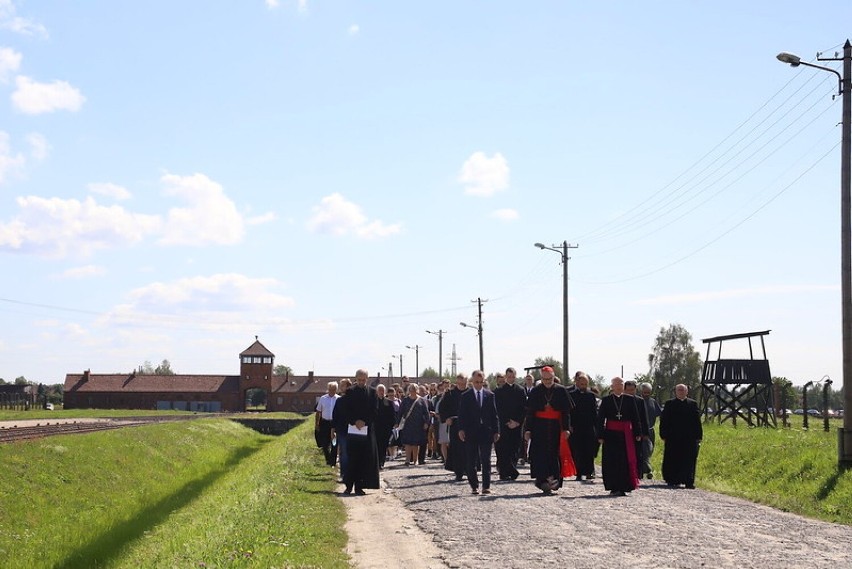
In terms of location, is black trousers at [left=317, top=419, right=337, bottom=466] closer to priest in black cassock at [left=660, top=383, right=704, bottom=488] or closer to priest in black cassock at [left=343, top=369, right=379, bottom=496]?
priest in black cassock at [left=343, top=369, right=379, bottom=496]

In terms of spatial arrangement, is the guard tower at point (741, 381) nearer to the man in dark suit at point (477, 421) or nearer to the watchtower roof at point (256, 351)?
the man in dark suit at point (477, 421)

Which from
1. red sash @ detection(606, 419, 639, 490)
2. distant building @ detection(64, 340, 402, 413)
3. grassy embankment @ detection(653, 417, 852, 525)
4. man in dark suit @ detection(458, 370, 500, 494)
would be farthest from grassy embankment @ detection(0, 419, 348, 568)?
distant building @ detection(64, 340, 402, 413)

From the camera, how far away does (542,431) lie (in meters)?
17.7

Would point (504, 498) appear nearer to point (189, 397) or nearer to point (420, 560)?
point (420, 560)

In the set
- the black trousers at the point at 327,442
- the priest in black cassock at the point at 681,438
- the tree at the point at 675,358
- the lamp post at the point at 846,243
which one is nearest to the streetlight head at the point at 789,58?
the lamp post at the point at 846,243

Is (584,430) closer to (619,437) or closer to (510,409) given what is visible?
(510,409)

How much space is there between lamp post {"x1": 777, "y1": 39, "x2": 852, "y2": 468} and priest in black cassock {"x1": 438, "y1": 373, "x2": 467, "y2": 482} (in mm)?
6720

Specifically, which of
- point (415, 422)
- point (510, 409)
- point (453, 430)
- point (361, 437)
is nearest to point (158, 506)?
point (415, 422)

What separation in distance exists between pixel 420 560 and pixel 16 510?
15838 mm

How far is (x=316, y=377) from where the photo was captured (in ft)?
442

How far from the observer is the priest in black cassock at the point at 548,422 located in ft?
56.5

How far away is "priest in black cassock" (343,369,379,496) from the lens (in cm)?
1762

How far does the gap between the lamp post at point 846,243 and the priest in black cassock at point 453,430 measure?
22.0 ft

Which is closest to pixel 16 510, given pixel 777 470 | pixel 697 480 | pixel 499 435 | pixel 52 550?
pixel 52 550
